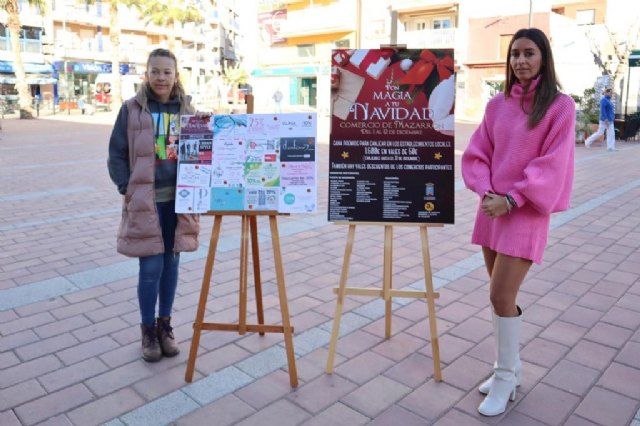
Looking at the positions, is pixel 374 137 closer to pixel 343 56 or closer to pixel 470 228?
pixel 343 56

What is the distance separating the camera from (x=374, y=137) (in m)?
3.17

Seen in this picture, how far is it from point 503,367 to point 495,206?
2.70 feet

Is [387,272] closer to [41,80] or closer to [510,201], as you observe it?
[510,201]

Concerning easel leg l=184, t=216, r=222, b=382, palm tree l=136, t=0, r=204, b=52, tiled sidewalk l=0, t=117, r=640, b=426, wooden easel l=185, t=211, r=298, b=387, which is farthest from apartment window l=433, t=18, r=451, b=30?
easel leg l=184, t=216, r=222, b=382

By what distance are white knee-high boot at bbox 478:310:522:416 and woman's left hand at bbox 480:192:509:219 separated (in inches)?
21.6

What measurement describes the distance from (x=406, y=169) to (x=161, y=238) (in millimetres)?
1414

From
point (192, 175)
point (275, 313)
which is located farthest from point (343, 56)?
point (275, 313)

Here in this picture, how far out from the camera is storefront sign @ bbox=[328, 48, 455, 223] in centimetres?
312

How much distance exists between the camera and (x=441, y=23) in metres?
35.5

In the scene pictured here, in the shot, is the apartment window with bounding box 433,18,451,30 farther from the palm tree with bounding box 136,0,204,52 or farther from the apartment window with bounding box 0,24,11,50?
the apartment window with bounding box 0,24,11,50

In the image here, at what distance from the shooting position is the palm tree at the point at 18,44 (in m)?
26.1

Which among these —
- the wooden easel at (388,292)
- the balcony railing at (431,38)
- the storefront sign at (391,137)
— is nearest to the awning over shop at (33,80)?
the balcony railing at (431,38)

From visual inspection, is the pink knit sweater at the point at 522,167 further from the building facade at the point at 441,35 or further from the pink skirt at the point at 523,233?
the building facade at the point at 441,35

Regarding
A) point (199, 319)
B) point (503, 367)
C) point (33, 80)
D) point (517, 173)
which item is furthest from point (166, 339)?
point (33, 80)
